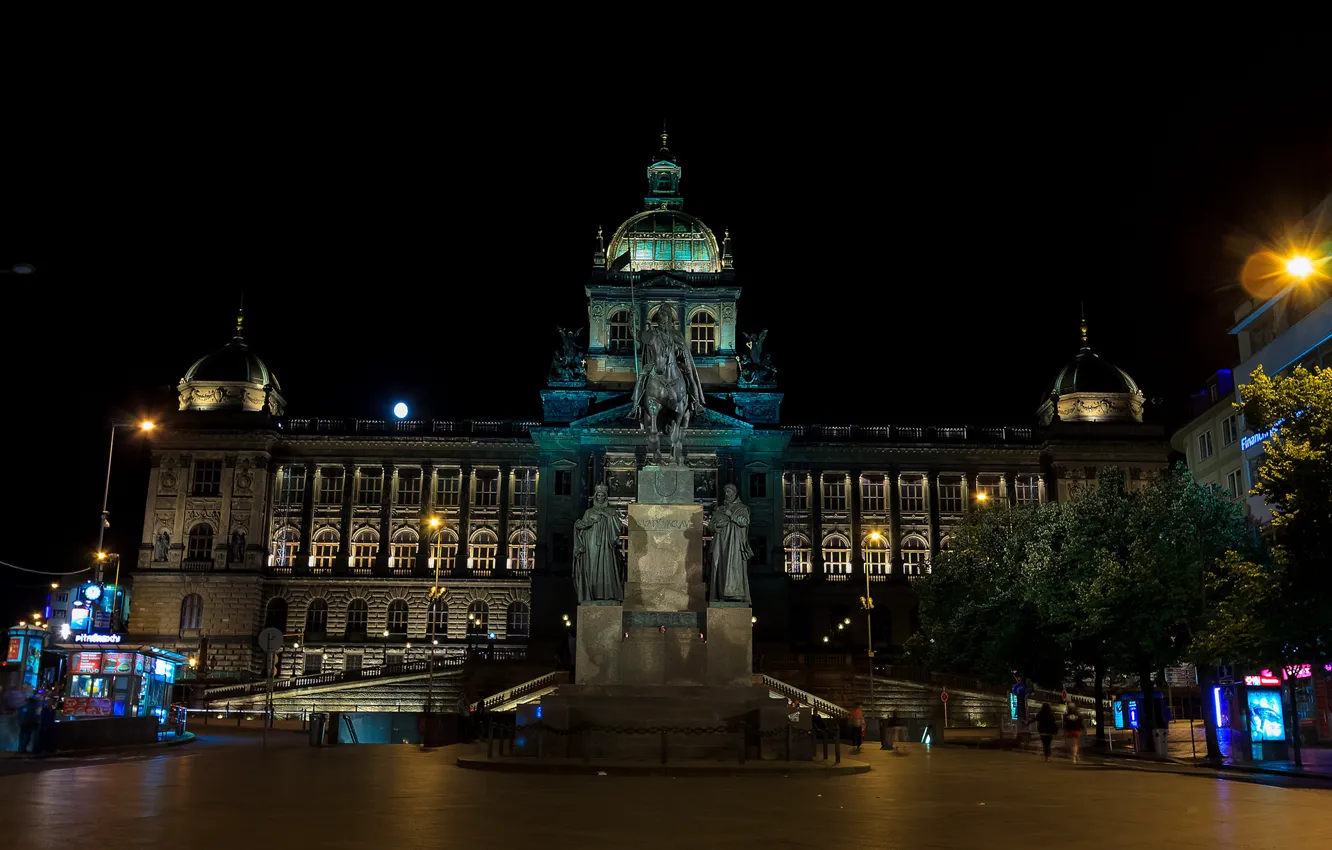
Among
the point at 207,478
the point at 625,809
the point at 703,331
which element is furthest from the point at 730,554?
the point at 207,478

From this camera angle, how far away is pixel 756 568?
79.2 metres

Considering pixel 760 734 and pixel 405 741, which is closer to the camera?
pixel 760 734

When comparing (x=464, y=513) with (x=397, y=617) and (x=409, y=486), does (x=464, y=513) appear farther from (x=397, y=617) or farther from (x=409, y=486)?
(x=397, y=617)

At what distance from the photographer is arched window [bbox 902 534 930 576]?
279ft

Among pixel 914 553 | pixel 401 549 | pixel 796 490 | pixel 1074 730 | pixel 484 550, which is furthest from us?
pixel 796 490

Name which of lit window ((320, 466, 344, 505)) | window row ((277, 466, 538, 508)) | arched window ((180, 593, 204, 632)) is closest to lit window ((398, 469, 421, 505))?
window row ((277, 466, 538, 508))

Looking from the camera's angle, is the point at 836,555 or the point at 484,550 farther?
the point at 836,555

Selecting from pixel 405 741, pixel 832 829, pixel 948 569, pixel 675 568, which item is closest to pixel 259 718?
pixel 405 741

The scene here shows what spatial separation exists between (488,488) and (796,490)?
2247 cm

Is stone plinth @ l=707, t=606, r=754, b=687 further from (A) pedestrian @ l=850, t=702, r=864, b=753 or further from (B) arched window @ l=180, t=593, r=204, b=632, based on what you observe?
(B) arched window @ l=180, t=593, r=204, b=632

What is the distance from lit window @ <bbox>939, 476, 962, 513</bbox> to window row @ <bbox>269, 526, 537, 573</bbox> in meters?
29.8

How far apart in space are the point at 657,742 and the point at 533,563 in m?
61.7

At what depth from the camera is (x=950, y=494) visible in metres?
87.1

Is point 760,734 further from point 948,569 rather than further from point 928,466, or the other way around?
A: point 928,466
